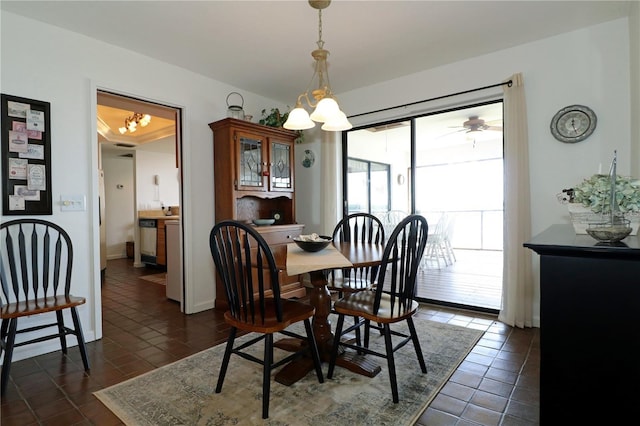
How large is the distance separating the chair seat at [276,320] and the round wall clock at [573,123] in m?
2.56

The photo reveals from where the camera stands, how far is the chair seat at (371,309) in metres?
1.80

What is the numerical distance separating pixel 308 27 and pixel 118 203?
6221 millimetres

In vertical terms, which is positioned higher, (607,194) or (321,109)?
(321,109)

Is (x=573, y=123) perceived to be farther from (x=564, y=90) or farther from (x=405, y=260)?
(x=405, y=260)

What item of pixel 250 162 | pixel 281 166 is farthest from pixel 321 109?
pixel 281 166

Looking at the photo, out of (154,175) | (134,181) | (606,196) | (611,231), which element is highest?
A: (154,175)

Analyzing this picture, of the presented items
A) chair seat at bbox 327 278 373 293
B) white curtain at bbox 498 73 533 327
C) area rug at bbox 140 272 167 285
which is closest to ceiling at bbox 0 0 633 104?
white curtain at bbox 498 73 533 327

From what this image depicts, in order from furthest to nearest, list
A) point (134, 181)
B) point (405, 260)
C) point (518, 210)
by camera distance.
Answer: point (134, 181), point (518, 210), point (405, 260)

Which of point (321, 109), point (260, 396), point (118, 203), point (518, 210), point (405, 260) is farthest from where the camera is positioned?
point (118, 203)

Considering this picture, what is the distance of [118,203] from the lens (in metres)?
7.01

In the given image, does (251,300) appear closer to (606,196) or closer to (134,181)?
(606,196)

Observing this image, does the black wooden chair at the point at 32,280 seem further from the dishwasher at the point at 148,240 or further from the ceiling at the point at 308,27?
the dishwasher at the point at 148,240

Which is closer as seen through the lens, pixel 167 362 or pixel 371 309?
pixel 371 309

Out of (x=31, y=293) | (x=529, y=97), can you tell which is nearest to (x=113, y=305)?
(x=31, y=293)
